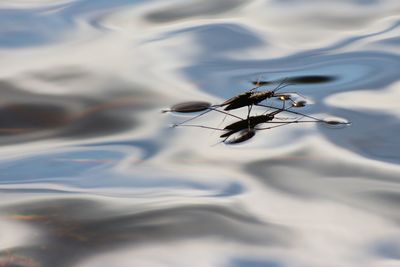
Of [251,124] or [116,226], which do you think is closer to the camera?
[116,226]

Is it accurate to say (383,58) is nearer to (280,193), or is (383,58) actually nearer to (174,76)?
(174,76)

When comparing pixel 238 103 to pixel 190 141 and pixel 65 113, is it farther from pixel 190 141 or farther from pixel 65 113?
pixel 65 113

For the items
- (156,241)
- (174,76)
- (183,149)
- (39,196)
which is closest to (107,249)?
(156,241)

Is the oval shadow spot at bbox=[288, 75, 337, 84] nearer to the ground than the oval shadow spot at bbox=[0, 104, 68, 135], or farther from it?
farther from it

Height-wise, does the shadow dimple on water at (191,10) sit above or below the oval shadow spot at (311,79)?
above

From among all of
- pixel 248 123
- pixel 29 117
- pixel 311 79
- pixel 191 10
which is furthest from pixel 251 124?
pixel 191 10

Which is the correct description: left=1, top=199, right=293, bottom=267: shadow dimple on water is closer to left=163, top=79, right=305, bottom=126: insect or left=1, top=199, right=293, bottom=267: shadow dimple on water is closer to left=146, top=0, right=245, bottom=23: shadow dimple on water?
left=163, top=79, right=305, bottom=126: insect

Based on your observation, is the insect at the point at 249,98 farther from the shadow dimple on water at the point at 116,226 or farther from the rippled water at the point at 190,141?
the shadow dimple on water at the point at 116,226

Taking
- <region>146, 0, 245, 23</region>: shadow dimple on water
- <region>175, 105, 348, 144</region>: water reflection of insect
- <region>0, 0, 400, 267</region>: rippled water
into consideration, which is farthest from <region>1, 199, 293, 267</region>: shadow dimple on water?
<region>146, 0, 245, 23</region>: shadow dimple on water

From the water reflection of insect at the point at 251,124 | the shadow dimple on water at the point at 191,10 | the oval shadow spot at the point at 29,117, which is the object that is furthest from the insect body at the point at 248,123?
the shadow dimple on water at the point at 191,10
